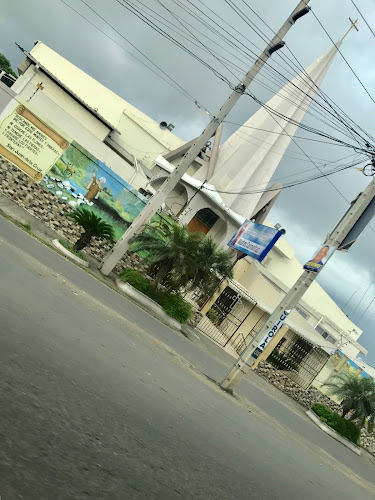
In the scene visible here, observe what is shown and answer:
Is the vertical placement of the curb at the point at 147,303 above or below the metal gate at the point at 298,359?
below

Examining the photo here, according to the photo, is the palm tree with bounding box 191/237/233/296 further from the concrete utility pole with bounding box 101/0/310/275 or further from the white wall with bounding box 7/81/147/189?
the white wall with bounding box 7/81/147/189

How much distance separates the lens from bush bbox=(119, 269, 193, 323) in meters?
19.2

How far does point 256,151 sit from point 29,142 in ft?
59.4

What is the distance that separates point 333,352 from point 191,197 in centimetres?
1213

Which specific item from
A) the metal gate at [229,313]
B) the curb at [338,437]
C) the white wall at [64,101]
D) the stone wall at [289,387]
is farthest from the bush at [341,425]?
the white wall at [64,101]

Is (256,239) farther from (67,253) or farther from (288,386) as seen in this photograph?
(288,386)

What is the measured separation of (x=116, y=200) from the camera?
21.5m

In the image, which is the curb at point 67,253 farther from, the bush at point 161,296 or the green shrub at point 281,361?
the green shrub at point 281,361

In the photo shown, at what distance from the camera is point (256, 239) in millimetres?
18656

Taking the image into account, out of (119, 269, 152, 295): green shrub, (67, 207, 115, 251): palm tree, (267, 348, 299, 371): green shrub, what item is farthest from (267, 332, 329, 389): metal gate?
(67, 207, 115, 251): palm tree

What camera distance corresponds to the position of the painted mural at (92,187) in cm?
1997

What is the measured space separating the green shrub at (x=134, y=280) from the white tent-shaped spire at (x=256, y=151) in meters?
14.3

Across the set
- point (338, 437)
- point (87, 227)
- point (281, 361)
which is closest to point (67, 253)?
point (87, 227)

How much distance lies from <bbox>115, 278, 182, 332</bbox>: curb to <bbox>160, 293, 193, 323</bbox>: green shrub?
0.34m
